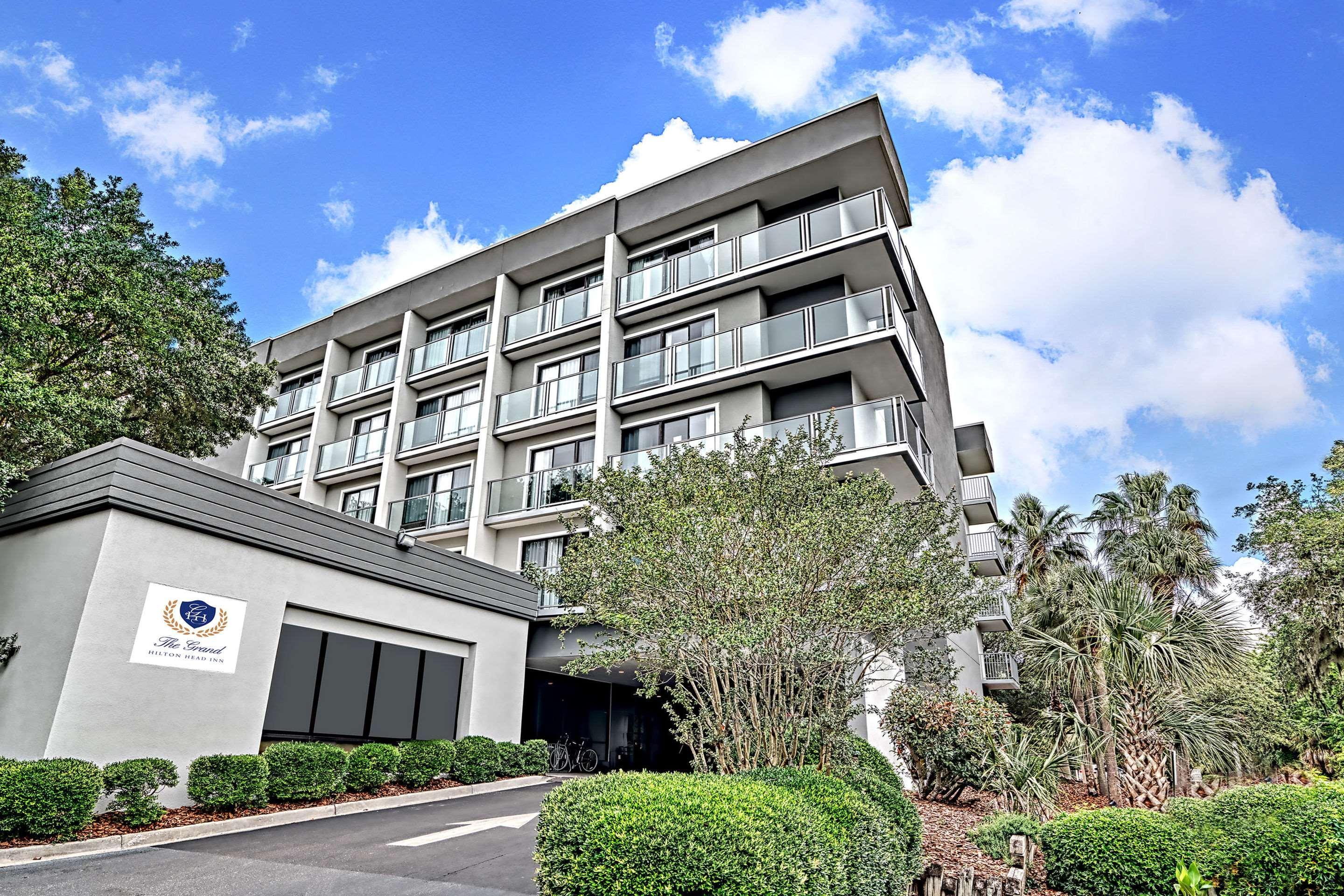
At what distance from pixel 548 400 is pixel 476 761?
33.4 ft

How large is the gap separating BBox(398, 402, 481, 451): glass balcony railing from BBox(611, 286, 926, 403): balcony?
489 cm

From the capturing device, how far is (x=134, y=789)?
8.97 meters

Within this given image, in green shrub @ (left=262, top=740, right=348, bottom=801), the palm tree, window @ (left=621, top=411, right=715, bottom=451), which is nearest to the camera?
green shrub @ (left=262, top=740, right=348, bottom=801)

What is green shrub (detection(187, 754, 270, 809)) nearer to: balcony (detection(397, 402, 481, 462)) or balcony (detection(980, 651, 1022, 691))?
balcony (detection(397, 402, 481, 462))

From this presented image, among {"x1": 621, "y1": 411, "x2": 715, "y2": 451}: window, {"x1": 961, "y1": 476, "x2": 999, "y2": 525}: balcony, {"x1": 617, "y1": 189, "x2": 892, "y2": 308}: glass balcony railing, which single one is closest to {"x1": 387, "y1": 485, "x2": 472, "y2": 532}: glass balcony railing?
{"x1": 621, "y1": 411, "x2": 715, "y2": 451}: window

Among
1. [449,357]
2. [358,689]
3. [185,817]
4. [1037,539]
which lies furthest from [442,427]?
[1037,539]

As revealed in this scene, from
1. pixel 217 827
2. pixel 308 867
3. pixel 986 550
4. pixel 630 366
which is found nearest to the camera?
pixel 308 867

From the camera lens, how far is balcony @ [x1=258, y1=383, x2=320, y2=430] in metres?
26.3

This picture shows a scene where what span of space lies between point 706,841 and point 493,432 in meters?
17.7

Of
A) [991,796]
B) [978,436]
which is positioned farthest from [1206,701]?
[978,436]

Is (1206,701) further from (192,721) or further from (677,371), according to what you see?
(192,721)

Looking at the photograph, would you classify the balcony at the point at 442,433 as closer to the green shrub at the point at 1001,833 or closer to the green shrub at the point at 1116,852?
the green shrub at the point at 1001,833

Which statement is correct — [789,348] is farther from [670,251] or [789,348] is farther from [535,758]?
[535,758]

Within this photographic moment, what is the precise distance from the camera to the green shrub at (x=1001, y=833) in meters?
8.83
